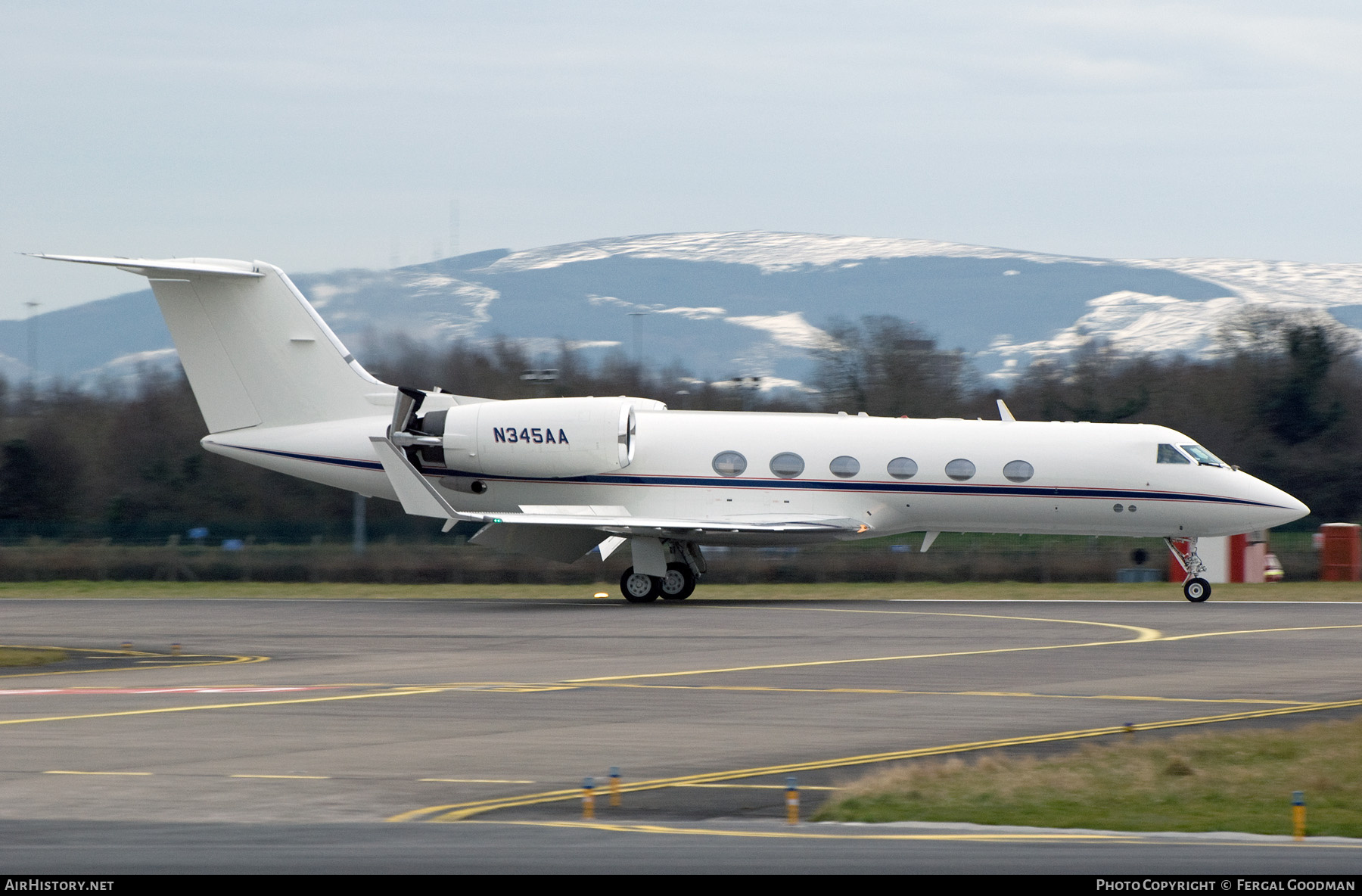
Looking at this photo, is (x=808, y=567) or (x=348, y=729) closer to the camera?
(x=348, y=729)

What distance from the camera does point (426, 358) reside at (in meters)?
44.6

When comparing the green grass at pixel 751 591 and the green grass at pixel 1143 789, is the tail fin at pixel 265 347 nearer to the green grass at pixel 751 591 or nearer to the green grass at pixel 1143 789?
the green grass at pixel 751 591

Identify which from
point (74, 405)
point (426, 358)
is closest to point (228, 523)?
point (426, 358)

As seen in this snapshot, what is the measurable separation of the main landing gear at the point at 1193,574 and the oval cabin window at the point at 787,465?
7.34 meters

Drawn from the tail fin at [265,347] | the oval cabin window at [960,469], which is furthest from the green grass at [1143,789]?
the tail fin at [265,347]

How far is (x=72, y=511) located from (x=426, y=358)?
19.2 meters

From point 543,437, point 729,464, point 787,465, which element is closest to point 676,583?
point 729,464

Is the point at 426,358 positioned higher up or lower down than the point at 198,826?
higher up

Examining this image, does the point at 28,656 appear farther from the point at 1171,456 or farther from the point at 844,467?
the point at 1171,456

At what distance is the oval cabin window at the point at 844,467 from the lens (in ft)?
97.1

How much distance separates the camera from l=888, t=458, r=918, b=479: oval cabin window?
29.5 meters
